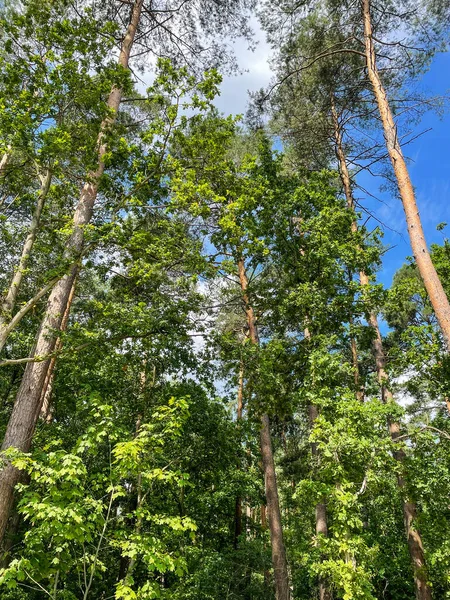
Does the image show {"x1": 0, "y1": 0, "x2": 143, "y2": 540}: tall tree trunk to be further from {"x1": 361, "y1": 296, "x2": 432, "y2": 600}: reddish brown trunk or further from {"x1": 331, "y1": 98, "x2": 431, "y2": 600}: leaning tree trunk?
{"x1": 361, "y1": 296, "x2": 432, "y2": 600}: reddish brown trunk

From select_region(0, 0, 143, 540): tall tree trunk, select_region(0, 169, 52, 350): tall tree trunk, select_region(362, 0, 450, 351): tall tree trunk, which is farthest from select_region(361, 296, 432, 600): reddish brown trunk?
select_region(0, 169, 52, 350): tall tree trunk

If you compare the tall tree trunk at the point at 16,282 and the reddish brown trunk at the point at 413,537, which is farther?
the reddish brown trunk at the point at 413,537

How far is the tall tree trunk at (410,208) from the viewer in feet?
20.6

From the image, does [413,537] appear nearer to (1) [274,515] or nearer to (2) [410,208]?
(1) [274,515]

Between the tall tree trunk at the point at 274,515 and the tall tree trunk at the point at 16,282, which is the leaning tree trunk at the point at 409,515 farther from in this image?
the tall tree trunk at the point at 16,282

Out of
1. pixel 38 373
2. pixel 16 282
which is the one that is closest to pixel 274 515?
pixel 38 373

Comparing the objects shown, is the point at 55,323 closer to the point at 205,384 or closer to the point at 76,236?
the point at 76,236

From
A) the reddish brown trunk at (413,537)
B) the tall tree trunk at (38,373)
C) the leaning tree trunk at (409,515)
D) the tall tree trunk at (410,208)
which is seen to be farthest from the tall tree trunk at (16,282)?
the reddish brown trunk at (413,537)

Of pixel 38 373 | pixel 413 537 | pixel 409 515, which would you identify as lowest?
pixel 413 537

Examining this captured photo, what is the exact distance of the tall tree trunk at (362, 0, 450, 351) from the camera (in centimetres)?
628

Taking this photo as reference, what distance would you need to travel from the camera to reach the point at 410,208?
719 cm

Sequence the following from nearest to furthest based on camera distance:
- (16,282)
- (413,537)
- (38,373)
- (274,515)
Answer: (16,282), (38,373), (413,537), (274,515)

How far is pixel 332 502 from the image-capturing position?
20.0 ft

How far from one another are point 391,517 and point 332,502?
370 inches
